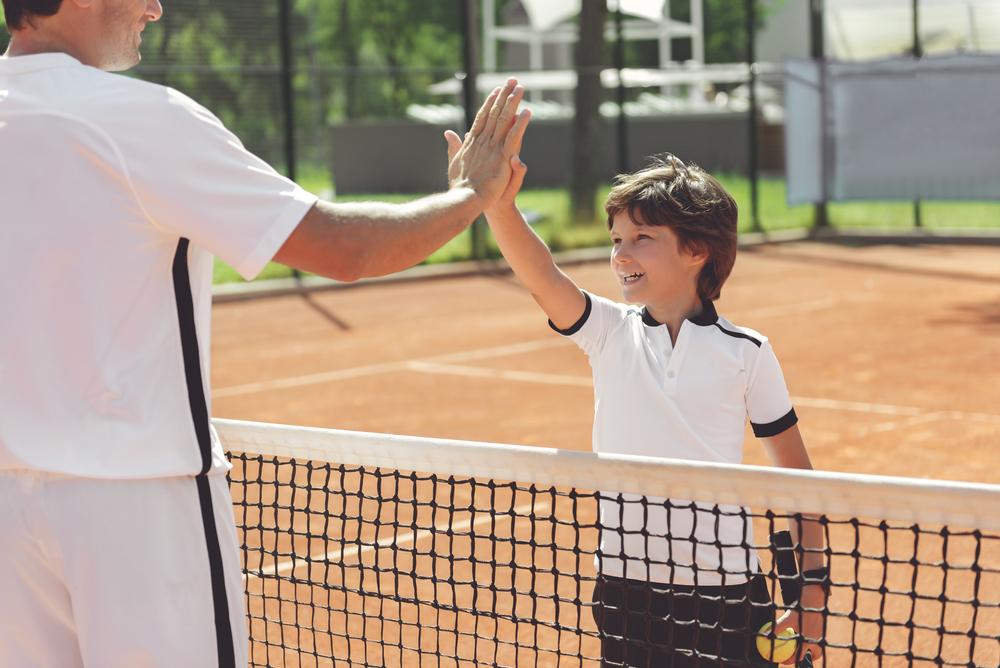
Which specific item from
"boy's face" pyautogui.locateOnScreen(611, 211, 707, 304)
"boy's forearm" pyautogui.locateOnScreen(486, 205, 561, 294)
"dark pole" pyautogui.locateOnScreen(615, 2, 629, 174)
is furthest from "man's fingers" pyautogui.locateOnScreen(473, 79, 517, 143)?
"dark pole" pyautogui.locateOnScreen(615, 2, 629, 174)

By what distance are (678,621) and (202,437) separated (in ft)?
3.77

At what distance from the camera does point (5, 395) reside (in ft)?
7.24

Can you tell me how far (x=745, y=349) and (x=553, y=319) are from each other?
423mm

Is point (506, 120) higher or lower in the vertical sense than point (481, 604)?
higher

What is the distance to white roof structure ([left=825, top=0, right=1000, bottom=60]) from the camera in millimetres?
20984

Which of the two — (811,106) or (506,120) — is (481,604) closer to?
(506,120)

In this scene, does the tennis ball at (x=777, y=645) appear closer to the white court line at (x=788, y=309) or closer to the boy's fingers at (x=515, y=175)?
the boy's fingers at (x=515, y=175)

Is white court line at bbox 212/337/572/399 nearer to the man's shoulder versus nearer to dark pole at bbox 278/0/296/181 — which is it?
dark pole at bbox 278/0/296/181

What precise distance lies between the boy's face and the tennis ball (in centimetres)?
71

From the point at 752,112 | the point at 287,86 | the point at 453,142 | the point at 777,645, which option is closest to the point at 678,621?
the point at 777,645

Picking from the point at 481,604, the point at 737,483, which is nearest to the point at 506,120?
the point at 737,483

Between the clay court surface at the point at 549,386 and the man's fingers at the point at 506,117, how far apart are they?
1.00 m

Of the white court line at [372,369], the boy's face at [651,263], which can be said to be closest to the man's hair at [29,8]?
the boy's face at [651,263]

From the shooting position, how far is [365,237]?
2236 mm
